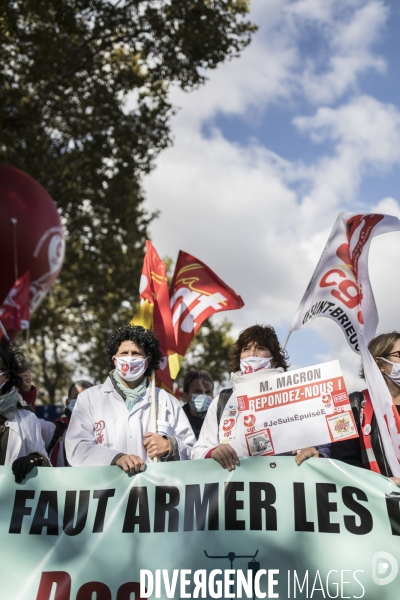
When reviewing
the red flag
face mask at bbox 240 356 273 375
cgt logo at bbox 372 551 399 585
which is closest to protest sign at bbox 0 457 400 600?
cgt logo at bbox 372 551 399 585

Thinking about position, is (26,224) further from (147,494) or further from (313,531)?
(313,531)

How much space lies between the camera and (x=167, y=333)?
5.75m

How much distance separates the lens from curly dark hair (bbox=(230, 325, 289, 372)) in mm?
4293

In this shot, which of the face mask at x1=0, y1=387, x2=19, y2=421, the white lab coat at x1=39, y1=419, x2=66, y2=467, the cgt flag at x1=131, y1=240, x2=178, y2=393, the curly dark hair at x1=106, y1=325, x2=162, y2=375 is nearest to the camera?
the face mask at x1=0, y1=387, x2=19, y2=421

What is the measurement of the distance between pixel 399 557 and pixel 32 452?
211cm

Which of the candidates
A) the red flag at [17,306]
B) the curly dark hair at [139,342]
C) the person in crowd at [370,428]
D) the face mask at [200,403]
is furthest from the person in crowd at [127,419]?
the red flag at [17,306]

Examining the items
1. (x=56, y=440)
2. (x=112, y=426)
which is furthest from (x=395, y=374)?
(x=56, y=440)

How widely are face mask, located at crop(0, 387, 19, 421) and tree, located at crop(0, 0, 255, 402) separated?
36.1 feet

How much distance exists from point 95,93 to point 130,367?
40.5 feet

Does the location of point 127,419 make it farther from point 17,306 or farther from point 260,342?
point 17,306

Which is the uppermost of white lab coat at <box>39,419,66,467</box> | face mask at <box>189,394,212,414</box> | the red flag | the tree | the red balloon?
the tree

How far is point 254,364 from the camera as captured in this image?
166 inches

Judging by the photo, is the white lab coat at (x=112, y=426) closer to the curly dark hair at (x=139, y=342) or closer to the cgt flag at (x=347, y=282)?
the curly dark hair at (x=139, y=342)

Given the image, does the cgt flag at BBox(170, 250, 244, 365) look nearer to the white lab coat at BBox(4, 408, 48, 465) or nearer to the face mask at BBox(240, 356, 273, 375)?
A: the face mask at BBox(240, 356, 273, 375)
